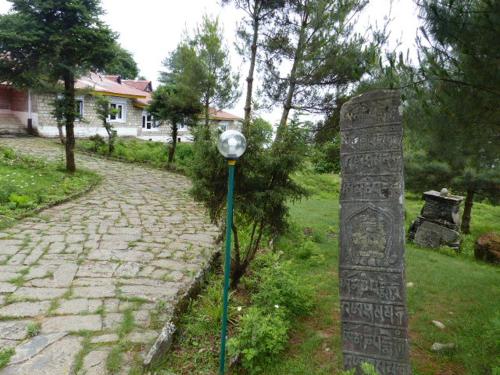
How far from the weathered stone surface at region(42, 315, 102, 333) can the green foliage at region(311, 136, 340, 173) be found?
2938mm

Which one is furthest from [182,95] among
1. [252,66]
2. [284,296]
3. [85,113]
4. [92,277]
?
[284,296]

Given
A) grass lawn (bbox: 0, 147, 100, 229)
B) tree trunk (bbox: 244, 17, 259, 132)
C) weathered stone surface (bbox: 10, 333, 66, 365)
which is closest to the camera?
weathered stone surface (bbox: 10, 333, 66, 365)

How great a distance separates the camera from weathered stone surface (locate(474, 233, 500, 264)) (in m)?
7.37

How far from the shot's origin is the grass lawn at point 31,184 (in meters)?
7.59

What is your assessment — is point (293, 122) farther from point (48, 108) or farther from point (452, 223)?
point (48, 108)

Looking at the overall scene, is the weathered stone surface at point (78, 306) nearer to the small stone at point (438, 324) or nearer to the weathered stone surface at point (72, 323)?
the weathered stone surface at point (72, 323)

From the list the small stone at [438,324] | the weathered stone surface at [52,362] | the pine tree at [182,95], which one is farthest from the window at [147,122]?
the small stone at [438,324]

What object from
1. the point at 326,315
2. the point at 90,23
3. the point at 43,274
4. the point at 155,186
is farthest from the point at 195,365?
the point at 90,23

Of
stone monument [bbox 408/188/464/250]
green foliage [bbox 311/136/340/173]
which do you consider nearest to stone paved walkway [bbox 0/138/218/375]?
green foliage [bbox 311/136/340/173]

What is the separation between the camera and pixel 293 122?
424cm

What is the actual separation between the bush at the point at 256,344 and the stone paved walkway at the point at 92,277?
838 millimetres

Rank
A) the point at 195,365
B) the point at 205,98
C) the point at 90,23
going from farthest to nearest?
1. the point at 205,98
2. the point at 90,23
3. the point at 195,365

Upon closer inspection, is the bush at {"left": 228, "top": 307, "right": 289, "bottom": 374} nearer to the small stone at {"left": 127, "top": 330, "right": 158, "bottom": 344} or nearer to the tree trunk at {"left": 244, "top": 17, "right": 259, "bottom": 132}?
the small stone at {"left": 127, "top": 330, "right": 158, "bottom": 344}

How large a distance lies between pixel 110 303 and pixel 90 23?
30.2 ft
